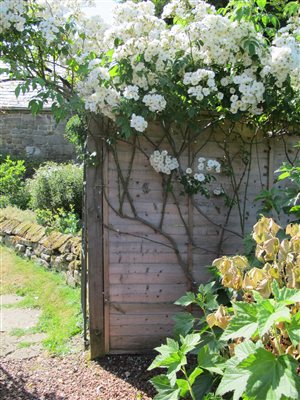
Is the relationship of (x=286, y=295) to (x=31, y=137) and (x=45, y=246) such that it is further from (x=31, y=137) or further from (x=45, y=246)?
(x=31, y=137)

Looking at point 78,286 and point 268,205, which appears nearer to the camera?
point 268,205

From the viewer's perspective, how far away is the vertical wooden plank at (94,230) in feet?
12.0

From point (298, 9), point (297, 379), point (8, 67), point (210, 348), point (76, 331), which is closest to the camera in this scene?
point (297, 379)

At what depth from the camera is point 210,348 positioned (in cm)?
243

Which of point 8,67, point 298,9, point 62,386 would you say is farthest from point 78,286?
point 298,9

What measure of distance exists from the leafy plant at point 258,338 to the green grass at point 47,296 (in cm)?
203

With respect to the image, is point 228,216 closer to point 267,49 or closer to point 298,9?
point 267,49

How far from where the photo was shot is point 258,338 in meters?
1.96

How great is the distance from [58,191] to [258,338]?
6.86 m

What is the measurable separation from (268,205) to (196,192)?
0.61 m

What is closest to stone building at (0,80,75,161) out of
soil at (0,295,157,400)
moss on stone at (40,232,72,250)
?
moss on stone at (40,232,72,250)

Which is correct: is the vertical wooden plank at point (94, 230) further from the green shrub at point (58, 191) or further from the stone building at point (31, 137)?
the stone building at point (31, 137)

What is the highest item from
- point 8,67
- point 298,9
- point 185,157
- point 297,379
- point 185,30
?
point 298,9

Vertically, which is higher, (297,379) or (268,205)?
(268,205)
